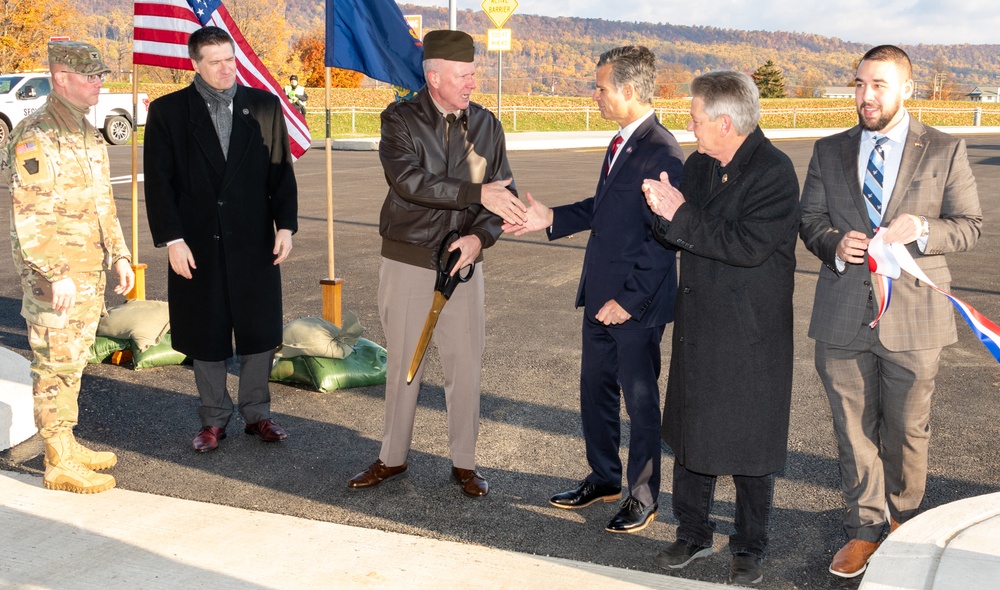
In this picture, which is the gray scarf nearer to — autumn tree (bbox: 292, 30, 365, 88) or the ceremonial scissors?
the ceremonial scissors

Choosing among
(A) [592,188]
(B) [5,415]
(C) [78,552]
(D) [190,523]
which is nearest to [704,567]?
(D) [190,523]

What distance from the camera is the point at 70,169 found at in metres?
4.74

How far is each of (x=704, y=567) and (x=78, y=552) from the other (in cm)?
262

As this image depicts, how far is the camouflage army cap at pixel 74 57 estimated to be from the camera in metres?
4.68

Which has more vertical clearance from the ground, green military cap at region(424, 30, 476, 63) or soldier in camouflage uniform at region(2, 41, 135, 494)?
green military cap at region(424, 30, 476, 63)

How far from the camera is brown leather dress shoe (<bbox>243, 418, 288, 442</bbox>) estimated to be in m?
5.63

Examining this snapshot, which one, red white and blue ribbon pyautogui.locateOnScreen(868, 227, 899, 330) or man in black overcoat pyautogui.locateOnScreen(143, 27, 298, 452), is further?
man in black overcoat pyautogui.locateOnScreen(143, 27, 298, 452)

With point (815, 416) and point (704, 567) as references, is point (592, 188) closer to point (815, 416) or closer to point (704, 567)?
point (815, 416)

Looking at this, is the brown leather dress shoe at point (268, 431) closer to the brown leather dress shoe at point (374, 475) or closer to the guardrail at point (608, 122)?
the brown leather dress shoe at point (374, 475)

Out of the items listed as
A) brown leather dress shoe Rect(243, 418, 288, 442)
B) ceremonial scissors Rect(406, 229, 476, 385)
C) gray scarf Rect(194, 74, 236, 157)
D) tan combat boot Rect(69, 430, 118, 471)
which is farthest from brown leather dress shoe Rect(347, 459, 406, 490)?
gray scarf Rect(194, 74, 236, 157)

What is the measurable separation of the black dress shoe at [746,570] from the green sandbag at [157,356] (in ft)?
14.4

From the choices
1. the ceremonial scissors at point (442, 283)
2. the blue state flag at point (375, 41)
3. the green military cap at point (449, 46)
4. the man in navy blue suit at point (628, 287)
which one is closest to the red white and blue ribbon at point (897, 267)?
the man in navy blue suit at point (628, 287)

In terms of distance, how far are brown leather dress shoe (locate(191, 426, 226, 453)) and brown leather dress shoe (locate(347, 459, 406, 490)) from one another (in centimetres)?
97

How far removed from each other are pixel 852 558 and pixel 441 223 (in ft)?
7.88
